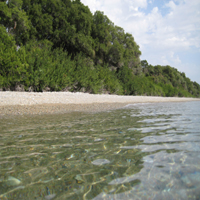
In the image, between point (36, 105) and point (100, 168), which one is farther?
point (36, 105)

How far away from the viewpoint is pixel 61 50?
17453 millimetres

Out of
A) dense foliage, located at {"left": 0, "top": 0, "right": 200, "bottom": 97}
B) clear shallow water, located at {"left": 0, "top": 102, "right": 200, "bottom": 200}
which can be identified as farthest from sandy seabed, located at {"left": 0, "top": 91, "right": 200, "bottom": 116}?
clear shallow water, located at {"left": 0, "top": 102, "right": 200, "bottom": 200}

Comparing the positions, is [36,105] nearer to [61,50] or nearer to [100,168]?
[100,168]

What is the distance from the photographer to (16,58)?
11.0 m

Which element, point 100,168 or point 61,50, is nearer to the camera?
point 100,168

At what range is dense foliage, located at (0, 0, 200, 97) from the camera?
1156 cm

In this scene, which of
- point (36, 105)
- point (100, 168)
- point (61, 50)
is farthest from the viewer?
point (61, 50)

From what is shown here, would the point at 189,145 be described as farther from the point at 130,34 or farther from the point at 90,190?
the point at 130,34

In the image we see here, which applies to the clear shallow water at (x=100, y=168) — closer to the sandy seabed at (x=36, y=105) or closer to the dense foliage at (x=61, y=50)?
the sandy seabed at (x=36, y=105)

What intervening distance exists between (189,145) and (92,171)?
172 centimetres

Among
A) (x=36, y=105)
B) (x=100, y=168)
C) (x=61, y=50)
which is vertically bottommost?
(x=100, y=168)

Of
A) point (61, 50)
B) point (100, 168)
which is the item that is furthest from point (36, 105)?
point (61, 50)

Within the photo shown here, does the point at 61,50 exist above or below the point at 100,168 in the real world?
above

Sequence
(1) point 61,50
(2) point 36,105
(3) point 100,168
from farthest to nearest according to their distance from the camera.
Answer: (1) point 61,50 < (2) point 36,105 < (3) point 100,168
